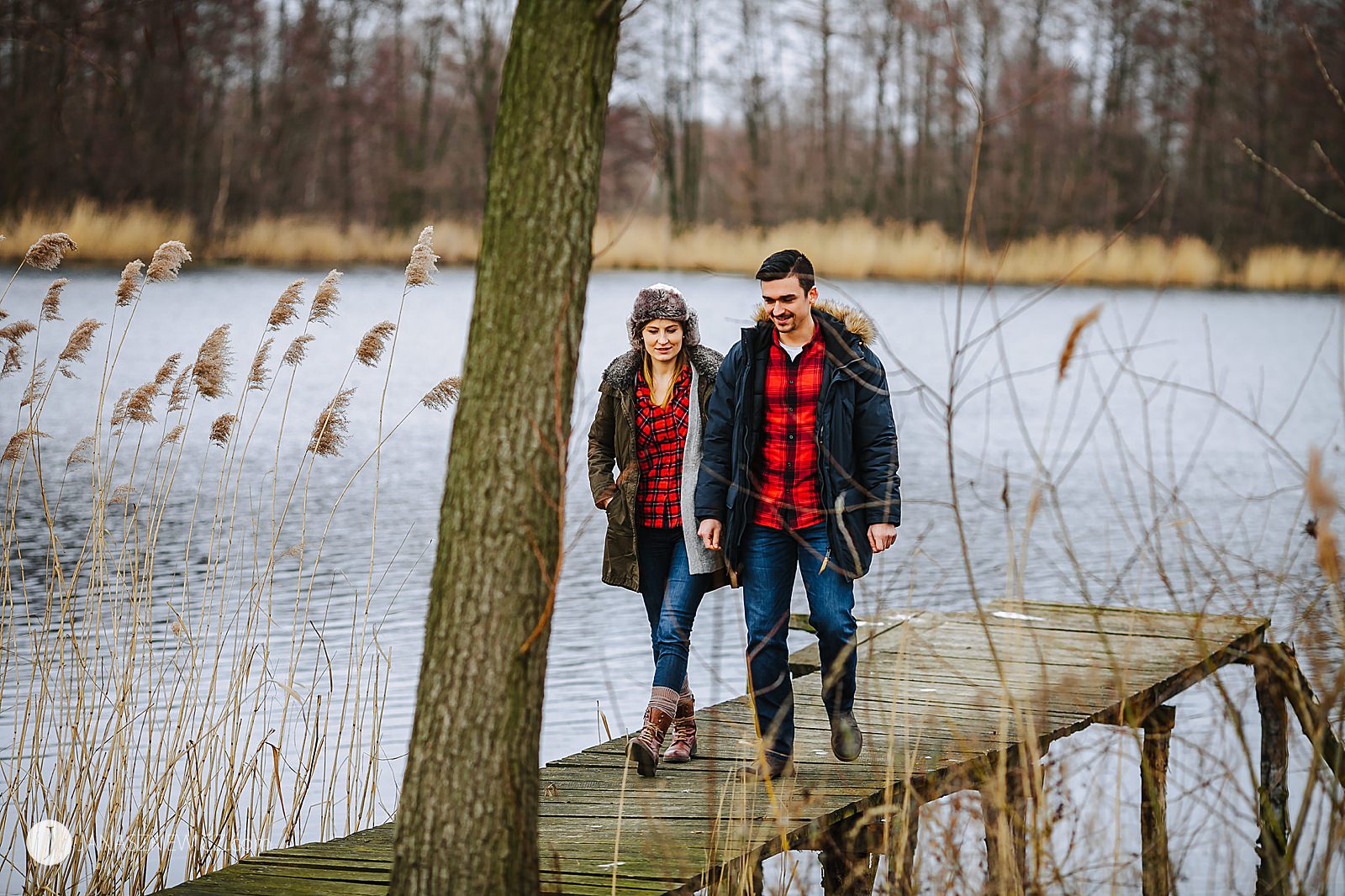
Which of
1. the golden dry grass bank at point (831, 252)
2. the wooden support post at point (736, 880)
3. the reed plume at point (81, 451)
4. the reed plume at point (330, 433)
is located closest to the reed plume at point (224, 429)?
the reed plume at point (330, 433)

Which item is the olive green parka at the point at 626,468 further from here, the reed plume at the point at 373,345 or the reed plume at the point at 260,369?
the reed plume at the point at 260,369

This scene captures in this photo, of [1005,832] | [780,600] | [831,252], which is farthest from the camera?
[831,252]

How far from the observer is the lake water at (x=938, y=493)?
385cm

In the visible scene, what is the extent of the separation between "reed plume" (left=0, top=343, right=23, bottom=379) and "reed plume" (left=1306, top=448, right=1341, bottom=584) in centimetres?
388

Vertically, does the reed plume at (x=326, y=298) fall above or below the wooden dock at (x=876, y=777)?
above

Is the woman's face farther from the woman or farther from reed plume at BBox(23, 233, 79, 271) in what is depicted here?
reed plume at BBox(23, 233, 79, 271)

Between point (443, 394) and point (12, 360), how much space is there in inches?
55.9

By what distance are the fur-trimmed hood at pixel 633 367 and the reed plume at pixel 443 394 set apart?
1.67ft

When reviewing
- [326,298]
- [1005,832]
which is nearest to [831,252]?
[326,298]

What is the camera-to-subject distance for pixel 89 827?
4156 millimetres

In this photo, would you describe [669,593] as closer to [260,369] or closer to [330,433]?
[330,433]

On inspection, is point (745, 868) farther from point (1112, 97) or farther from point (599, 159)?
point (1112, 97)

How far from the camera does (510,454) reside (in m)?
2.57

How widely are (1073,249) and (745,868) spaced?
18990 millimetres
